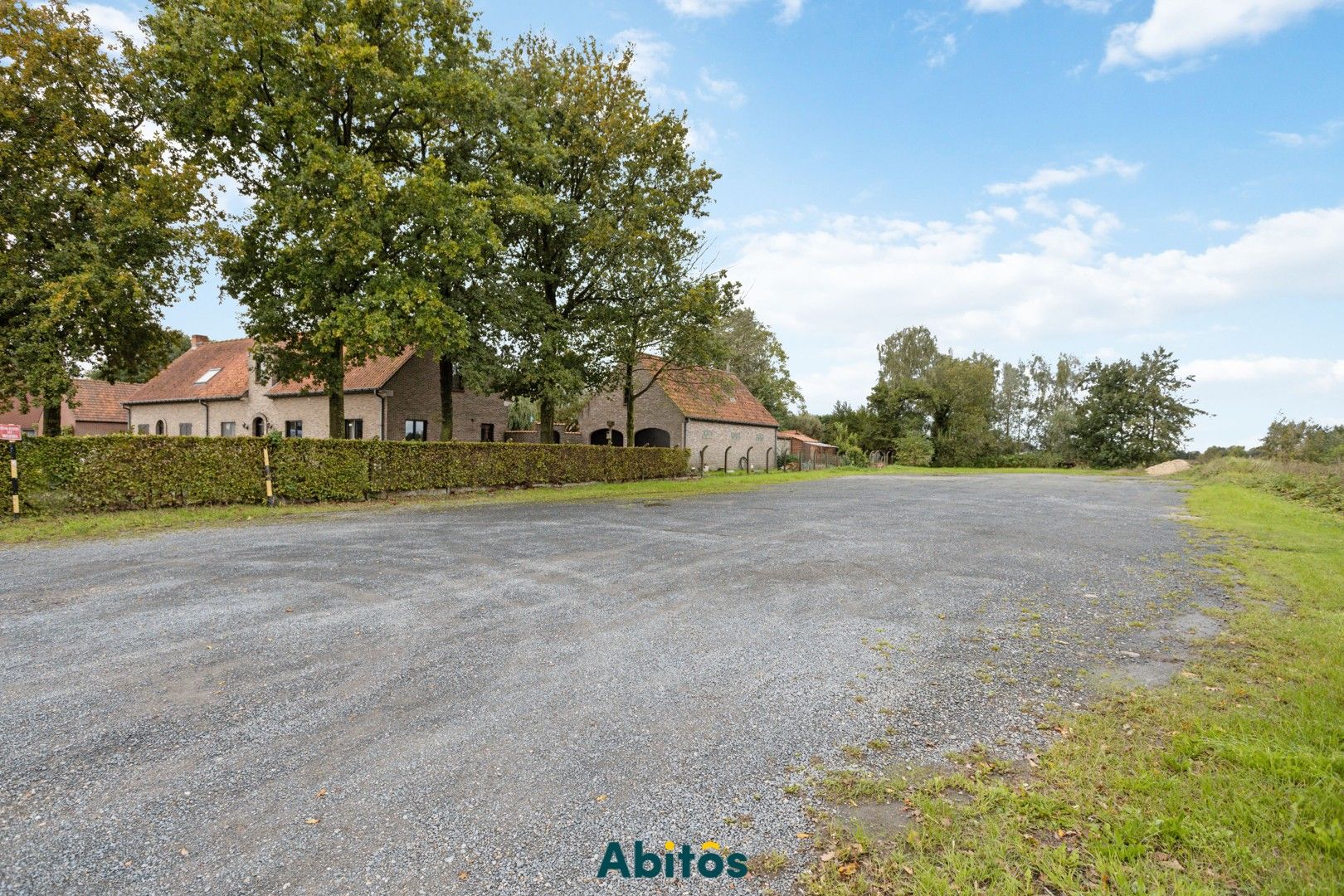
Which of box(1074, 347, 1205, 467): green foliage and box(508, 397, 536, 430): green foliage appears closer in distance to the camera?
box(508, 397, 536, 430): green foliage

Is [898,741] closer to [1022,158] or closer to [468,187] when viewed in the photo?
[468,187]

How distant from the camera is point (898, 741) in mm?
3373

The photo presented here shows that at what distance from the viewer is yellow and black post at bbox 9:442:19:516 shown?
11.2m

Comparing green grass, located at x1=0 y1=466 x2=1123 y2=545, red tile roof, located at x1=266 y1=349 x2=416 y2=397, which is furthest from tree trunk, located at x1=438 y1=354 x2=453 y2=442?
red tile roof, located at x1=266 y1=349 x2=416 y2=397

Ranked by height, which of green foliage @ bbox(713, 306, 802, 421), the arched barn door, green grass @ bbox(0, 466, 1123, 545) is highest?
green foliage @ bbox(713, 306, 802, 421)

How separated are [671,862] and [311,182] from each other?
18016 millimetres

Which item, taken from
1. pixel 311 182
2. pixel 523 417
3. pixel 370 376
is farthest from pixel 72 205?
pixel 523 417

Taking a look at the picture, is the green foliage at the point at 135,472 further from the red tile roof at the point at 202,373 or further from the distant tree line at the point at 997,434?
the distant tree line at the point at 997,434

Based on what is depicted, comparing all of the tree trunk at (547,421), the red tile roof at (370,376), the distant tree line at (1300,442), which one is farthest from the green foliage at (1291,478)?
the red tile roof at (370,376)

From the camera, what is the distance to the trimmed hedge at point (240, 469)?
462 inches

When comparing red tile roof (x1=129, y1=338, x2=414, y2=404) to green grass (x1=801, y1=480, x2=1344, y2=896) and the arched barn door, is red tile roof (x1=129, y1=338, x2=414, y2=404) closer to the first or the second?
the arched barn door

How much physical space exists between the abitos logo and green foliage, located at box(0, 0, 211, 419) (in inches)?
780

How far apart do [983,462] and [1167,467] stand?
12.6 metres

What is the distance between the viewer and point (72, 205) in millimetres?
17547
